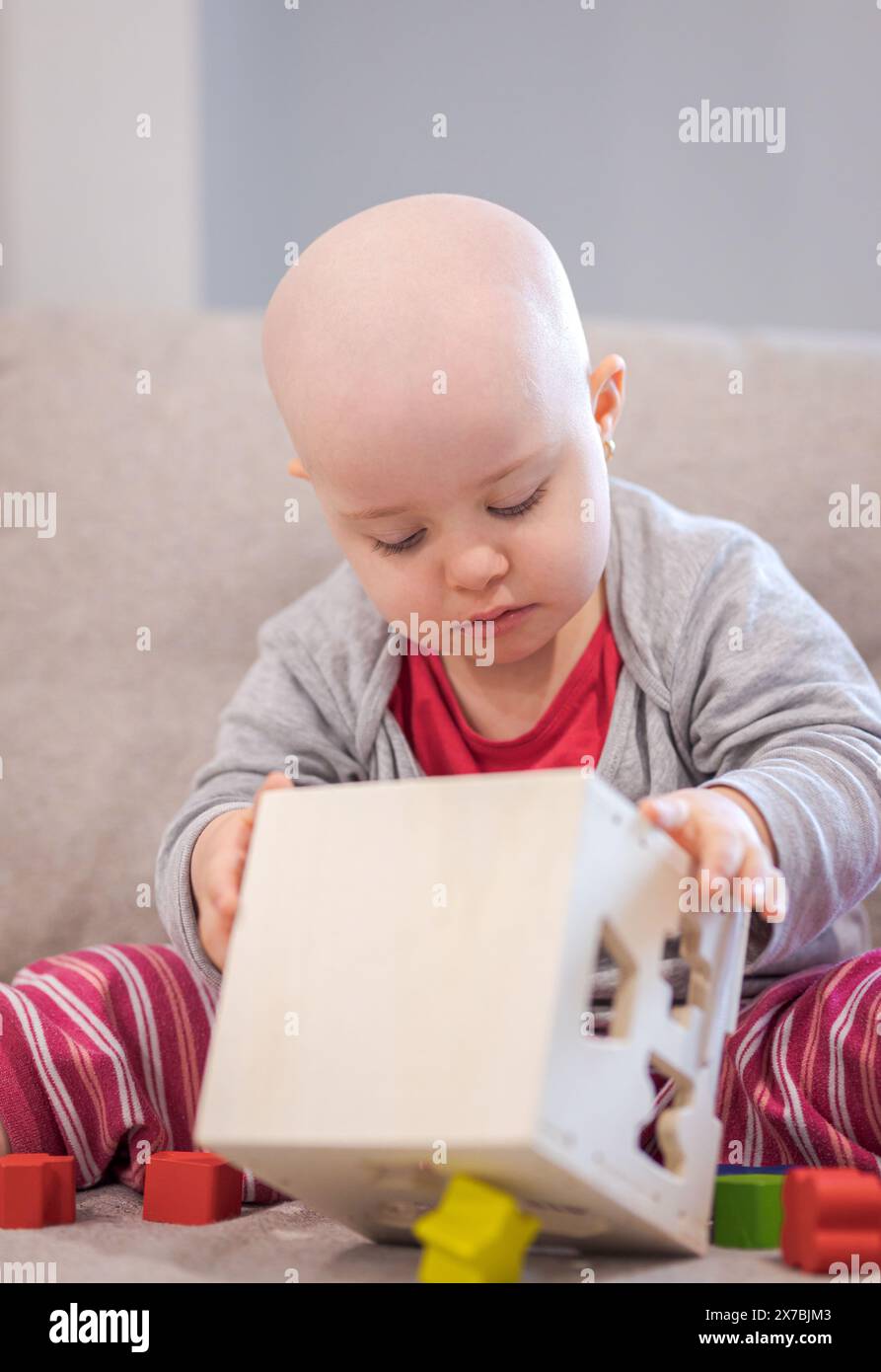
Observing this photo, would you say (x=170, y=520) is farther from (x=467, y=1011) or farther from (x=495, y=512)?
(x=467, y=1011)

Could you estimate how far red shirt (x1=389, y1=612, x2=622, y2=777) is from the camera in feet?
→ 3.25

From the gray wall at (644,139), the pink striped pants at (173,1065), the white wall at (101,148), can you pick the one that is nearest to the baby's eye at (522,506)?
the pink striped pants at (173,1065)

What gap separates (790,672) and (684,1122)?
36 centimetres

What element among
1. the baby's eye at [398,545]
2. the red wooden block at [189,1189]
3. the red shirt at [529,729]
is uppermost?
the baby's eye at [398,545]

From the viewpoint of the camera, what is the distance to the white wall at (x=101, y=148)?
1.78m

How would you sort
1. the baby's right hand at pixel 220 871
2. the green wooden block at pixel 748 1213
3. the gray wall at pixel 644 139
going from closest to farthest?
the green wooden block at pixel 748 1213 → the baby's right hand at pixel 220 871 → the gray wall at pixel 644 139

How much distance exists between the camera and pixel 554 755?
0.99 meters

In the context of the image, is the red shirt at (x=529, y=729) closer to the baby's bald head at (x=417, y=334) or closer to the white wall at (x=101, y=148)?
the baby's bald head at (x=417, y=334)

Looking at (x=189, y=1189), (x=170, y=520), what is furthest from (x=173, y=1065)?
(x=170, y=520)

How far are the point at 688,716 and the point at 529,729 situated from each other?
110mm

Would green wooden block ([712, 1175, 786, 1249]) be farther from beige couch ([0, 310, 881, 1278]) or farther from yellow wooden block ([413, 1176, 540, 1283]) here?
beige couch ([0, 310, 881, 1278])

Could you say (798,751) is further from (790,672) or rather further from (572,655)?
(572,655)

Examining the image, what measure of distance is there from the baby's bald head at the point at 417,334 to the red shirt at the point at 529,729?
0.21 m

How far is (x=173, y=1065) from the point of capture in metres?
0.93
